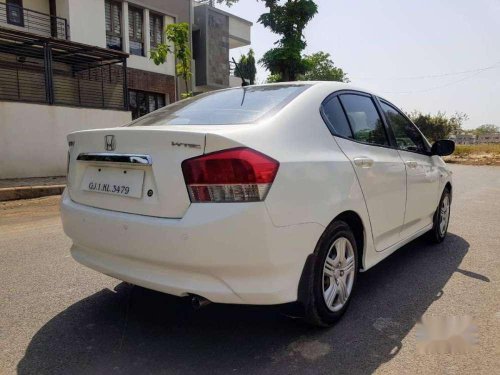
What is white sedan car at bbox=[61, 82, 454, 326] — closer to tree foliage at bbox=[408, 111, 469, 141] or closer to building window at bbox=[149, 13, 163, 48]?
building window at bbox=[149, 13, 163, 48]

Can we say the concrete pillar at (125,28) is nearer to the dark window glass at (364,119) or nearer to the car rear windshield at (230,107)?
the car rear windshield at (230,107)

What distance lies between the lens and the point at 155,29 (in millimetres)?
19828

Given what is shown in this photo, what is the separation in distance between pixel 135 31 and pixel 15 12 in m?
5.28

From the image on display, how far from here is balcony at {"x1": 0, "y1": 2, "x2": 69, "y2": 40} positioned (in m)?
14.2

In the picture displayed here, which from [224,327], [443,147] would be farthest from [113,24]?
[224,327]

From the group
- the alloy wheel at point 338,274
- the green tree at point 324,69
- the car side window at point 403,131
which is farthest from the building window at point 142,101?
the green tree at point 324,69

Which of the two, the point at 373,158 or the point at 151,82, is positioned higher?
the point at 151,82

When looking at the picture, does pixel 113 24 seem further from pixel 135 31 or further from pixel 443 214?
pixel 443 214

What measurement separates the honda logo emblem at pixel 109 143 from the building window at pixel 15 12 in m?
14.5

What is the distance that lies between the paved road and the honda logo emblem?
3.81 ft

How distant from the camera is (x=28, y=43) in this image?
1253 cm

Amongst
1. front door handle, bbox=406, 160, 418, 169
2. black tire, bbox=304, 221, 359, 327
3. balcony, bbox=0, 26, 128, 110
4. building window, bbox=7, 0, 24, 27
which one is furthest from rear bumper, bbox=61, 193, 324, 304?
building window, bbox=7, 0, 24, 27

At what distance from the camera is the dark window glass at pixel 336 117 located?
118 inches

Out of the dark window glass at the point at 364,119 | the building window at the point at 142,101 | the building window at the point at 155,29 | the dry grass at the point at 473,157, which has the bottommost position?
the dry grass at the point at 473,157
